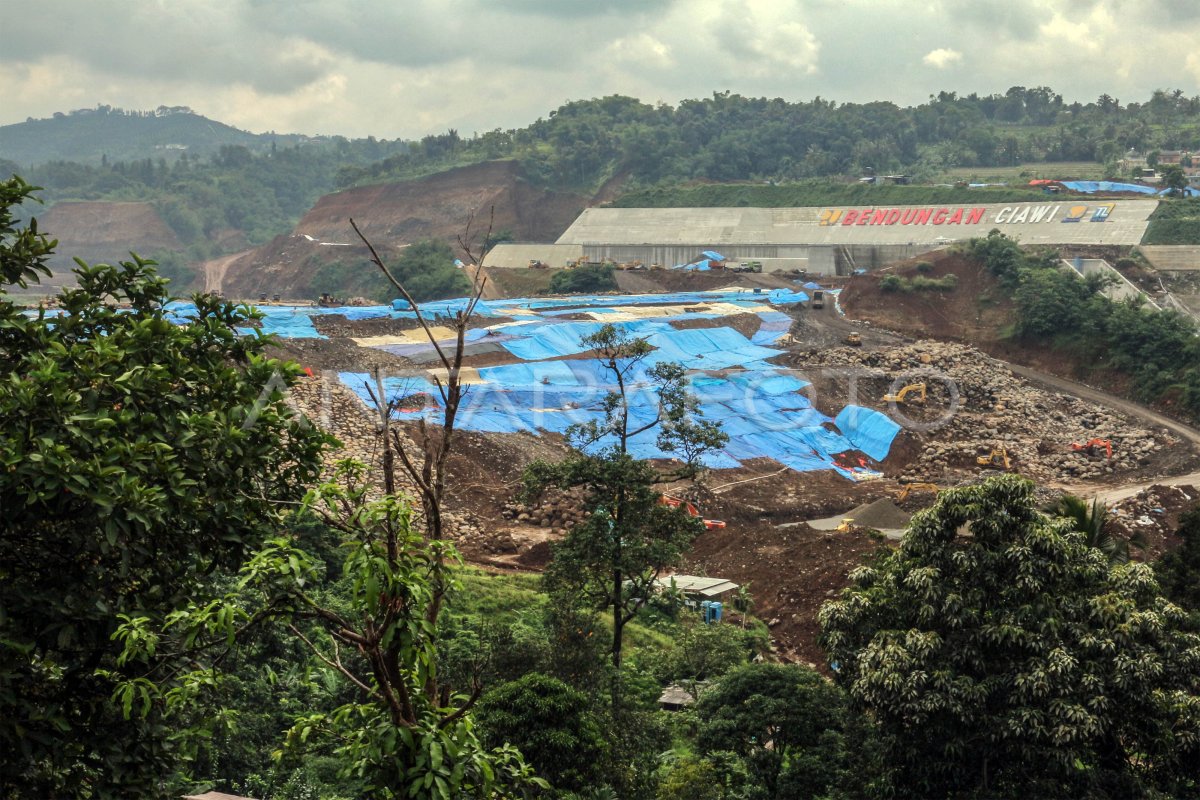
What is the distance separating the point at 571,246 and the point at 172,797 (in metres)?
58.2

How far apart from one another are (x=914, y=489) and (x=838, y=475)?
241 cm

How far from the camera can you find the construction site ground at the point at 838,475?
22.0 meters

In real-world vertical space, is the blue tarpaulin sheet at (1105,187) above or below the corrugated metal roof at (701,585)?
above

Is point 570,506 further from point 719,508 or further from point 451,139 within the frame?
point 451,139

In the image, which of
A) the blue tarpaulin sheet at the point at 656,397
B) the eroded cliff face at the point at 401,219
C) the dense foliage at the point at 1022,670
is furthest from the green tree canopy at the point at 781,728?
the eroded cliff face at the point at 401,219

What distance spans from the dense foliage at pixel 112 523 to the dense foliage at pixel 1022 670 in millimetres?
6022

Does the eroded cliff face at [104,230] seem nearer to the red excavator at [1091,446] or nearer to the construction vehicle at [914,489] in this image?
the red excavator at [1091,446]

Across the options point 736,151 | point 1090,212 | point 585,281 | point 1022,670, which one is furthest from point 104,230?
point 1022,670

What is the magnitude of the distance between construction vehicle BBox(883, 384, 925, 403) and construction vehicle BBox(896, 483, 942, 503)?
6.69 meters

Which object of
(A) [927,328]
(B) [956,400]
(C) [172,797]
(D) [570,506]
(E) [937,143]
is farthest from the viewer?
(E) [937,143]

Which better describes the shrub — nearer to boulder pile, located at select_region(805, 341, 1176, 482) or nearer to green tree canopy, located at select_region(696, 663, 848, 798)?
boulder pile, located at select_region(805, 341, 1176, 482)

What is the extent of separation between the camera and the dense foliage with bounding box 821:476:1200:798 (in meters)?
9.79

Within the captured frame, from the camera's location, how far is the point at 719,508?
2595 centimetres

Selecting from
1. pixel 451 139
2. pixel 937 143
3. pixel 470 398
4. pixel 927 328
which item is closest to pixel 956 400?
pixel 927 328
